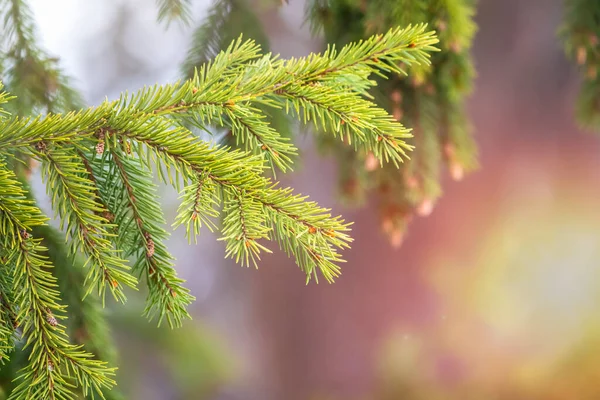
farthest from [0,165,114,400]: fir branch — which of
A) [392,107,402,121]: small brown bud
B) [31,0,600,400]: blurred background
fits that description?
[31,0,600,400]: blurred background

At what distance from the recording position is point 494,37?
8.64ft

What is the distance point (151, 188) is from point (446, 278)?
251 centimetres

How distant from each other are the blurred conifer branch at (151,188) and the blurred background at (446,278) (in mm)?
1915

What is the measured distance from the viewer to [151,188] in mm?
467

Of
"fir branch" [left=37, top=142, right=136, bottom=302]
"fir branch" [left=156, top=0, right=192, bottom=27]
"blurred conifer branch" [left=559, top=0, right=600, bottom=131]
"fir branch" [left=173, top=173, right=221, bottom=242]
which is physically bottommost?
"fir branch" [left=37, top=142, right=136, bottom=302]

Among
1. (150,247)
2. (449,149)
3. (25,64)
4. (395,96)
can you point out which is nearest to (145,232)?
Answer: (150,247)

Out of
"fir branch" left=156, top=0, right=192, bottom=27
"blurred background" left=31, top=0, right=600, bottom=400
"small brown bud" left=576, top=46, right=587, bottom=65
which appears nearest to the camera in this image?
"fir branch" left=156, top=0, right=192, bottom=27

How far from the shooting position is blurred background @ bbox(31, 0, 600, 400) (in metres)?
2.55

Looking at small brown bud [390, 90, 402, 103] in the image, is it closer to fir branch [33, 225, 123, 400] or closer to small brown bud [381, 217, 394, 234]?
small brown bud [381, 217, 394, 234]

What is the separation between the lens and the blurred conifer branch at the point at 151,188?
Answer: 16.1 inches

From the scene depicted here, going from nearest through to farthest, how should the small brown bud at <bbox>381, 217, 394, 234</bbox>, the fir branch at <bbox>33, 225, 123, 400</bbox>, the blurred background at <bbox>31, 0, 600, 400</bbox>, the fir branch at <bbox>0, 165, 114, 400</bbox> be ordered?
the fir branch at <bbox>0, 165, 114, 400</bbox>, the fir branch at <bbox>33, 225, 123, 400</bbox>, the small brown bud at <bbox>381, 217, 394, 234</bbox>, the blurred background at <bbox>31, 0, 600, 400</bbox>

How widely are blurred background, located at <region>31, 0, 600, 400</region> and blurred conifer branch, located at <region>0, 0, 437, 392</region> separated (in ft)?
6.28

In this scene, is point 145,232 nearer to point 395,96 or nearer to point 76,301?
point 76,301

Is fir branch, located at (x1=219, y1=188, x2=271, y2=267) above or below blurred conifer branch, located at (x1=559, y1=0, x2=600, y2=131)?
below
